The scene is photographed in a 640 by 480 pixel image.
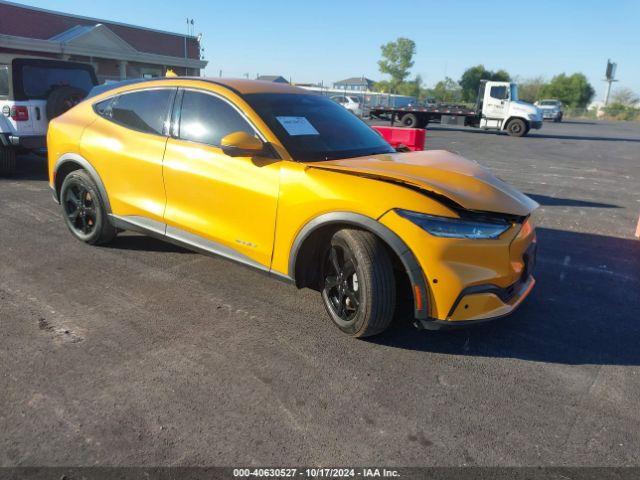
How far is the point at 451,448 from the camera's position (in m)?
2.23

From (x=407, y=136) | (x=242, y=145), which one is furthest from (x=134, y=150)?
(x=407, y=136)

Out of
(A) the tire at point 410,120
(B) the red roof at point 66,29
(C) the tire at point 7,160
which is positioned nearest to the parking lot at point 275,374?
(C) the tire at point 7,160

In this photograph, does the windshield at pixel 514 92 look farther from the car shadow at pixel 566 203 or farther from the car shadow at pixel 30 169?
the car shadow at pixel 30 169

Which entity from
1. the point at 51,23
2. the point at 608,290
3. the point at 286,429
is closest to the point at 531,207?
the point at 608,290

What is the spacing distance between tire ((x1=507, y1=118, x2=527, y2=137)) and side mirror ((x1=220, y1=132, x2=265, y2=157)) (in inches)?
897

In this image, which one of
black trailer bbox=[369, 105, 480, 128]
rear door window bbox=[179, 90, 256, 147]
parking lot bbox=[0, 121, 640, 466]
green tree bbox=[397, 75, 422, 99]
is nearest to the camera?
parking lot bbox=[0, 121, 640, 466]

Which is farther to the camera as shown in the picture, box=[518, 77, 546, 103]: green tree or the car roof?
box=[518, 77, 546, 103]: green tree

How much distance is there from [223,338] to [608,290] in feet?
10.9

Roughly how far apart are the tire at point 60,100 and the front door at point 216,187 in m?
4.90

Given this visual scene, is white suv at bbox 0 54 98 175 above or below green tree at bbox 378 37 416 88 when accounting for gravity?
below

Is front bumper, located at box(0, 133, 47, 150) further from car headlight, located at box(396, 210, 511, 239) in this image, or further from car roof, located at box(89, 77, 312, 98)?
car headlight, located at box(396, 210, 511, 239)

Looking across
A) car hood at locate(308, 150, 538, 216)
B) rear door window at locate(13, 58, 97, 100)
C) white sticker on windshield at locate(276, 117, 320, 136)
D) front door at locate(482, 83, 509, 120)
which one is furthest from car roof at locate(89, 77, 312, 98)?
front door at locate(482, 83, 509, 120)

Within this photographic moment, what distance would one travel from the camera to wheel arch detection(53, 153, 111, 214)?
4.39 m

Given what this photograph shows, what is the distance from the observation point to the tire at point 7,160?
7.71m
